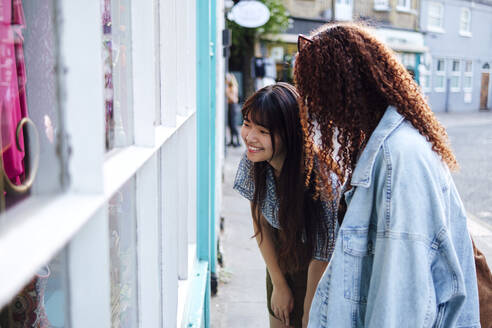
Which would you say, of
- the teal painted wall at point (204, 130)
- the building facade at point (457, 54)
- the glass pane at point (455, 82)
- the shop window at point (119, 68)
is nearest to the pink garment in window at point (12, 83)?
the shop window at point (119, 68)

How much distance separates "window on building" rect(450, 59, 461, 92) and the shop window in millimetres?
27235

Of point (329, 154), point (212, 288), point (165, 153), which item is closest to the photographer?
point (165, 153)

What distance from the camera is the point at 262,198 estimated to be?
207 centimetres

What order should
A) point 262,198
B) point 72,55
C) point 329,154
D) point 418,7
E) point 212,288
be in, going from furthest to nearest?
point 418,7 → point 212,288 → point 262,198 → point 329,154 → point 72,55

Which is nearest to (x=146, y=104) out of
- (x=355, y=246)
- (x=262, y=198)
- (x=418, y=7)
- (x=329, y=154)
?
(x=355, y=246)

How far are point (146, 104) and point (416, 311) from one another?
0.85 metres

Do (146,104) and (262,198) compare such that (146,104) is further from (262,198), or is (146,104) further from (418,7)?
(418,7)

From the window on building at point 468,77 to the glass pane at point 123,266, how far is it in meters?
28.3

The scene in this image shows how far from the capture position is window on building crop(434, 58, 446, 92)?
25.4m

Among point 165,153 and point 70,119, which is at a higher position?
point 70,119

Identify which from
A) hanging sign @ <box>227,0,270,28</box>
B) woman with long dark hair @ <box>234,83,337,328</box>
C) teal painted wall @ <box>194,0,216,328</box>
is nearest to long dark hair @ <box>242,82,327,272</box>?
woman with long dark hair @ <box>234,83,337,328</box>

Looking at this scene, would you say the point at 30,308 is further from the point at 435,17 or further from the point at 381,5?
the point at 435,17

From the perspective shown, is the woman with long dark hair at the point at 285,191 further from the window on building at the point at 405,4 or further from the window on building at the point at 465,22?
the window on building at the point at 465,22

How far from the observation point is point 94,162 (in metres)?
0.67
